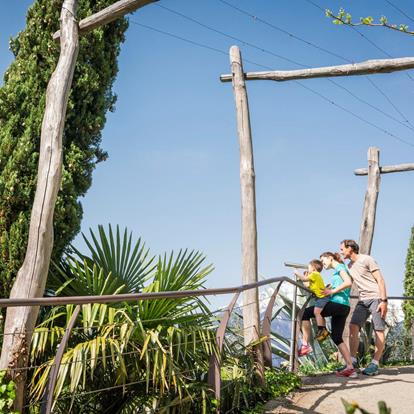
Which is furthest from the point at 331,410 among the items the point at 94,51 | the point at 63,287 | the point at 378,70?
the point at 94,51

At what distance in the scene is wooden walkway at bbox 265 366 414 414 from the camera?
6297mm

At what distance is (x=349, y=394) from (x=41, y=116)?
17.2ft

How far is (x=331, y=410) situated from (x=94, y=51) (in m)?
5.90

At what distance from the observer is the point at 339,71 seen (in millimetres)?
8789

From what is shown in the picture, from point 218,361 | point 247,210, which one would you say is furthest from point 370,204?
point 218,361

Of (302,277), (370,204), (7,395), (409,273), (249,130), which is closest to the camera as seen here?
(7,395)

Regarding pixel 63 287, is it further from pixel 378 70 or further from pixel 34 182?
pixel 378 70

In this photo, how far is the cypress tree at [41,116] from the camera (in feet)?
27.0

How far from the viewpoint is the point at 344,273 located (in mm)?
8031

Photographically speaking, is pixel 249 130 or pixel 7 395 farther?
pixel 249 130

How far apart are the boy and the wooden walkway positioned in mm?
559

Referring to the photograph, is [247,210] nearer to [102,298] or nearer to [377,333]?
[377,333]

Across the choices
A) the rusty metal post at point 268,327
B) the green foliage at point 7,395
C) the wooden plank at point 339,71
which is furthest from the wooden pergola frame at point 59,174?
the green foliage at point 7,395

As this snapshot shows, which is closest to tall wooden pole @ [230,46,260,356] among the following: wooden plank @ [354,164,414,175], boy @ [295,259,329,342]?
boy @ [295,259,329,342]
